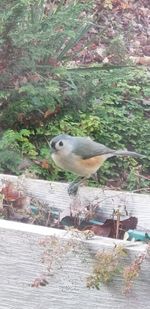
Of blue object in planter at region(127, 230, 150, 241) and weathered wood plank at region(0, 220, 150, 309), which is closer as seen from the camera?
weathered wood plank at region(0, 220, 150, 309)

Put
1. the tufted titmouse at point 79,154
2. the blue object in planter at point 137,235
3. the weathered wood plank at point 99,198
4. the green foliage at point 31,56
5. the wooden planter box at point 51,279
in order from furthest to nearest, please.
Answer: the green foliage at point 31,56 < the tufted titmouse at point 79,154 < the weathered wood plank at point 99,198 < the blue object in planter at point 137,235 < the wooden planter box at point 51,279

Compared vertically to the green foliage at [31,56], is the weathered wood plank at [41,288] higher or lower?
lower

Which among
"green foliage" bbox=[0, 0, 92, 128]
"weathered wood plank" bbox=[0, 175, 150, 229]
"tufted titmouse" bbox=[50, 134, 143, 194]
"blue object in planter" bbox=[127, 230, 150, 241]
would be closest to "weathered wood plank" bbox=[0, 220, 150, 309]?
"blue object in planter" bbox=[127, 230, 150, 241]

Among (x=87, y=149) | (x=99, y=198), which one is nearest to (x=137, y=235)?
(x=99, y=198)

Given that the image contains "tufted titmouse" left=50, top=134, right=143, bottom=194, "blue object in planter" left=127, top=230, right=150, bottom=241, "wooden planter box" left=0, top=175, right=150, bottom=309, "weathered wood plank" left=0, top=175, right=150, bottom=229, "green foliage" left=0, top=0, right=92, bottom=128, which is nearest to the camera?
"wooden planter box" left=0, top=175, right=150, bottom=309

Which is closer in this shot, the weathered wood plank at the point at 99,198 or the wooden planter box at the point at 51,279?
the wooden planter box at the point at 51,279

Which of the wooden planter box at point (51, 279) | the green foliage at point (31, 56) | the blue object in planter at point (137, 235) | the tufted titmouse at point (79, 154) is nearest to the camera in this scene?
the wooden planter box at point (51, 279)

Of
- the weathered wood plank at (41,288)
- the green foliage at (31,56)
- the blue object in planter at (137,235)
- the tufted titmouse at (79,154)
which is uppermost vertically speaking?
the green foliage at (31,56)

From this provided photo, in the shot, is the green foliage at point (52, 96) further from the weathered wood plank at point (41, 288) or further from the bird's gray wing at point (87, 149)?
the weathered wood plank at point (41, 288)

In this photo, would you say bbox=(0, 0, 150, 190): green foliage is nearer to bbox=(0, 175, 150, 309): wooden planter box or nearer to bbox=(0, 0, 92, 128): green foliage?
bbox=(0, 0, 92, 128): green foliage

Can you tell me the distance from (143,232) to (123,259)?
0.52m

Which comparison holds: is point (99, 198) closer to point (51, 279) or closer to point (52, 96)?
point (51, 279)

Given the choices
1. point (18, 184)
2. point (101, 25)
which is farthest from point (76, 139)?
point (101, 25)

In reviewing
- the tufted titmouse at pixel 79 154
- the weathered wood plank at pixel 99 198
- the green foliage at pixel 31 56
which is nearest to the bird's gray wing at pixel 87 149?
the tufted titmouse at pixel 79 154
